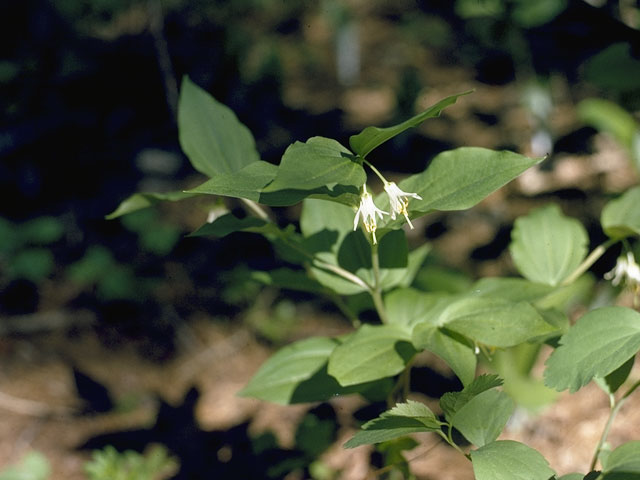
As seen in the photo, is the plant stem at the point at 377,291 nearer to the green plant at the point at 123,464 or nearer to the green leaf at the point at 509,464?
the green leaf at the point at 509,464

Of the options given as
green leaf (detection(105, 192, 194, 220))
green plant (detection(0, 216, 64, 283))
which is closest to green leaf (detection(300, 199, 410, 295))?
green leaf (detection(105, 192, 194, 220))

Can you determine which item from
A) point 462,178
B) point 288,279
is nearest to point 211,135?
point 288,279

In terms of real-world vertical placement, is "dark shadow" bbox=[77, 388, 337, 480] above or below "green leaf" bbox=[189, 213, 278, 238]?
below

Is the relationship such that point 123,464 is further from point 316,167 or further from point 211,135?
point 316,167

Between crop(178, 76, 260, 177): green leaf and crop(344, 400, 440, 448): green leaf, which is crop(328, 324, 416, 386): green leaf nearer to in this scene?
crop(344, 400, 440, 448): green leaf

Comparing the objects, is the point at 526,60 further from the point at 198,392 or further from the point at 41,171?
the point at 41,171

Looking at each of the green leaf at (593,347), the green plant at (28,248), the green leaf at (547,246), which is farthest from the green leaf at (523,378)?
the green plant at (28,248)
